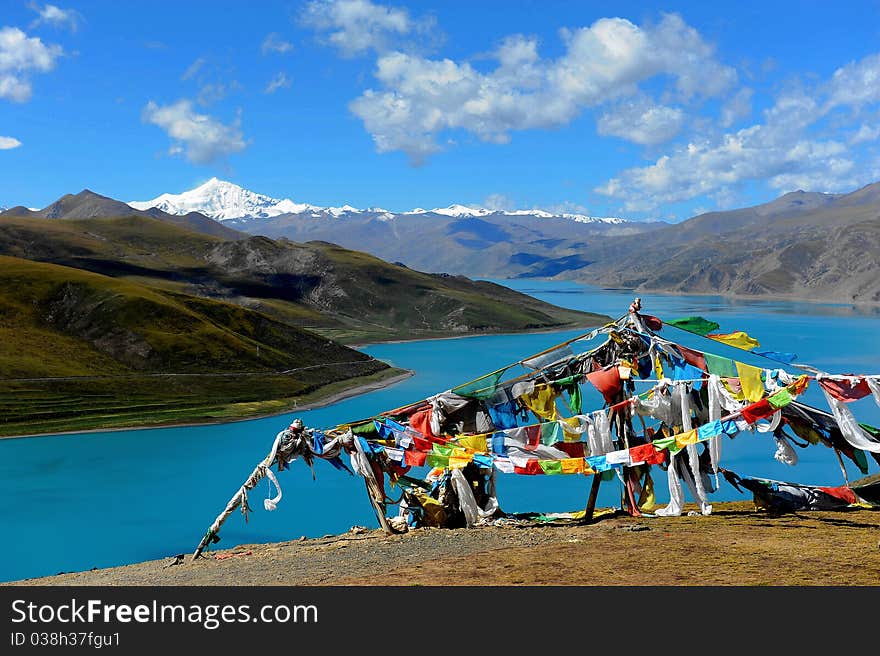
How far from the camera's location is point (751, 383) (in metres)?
21.0

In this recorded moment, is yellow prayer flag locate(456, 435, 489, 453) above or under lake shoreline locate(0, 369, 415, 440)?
above

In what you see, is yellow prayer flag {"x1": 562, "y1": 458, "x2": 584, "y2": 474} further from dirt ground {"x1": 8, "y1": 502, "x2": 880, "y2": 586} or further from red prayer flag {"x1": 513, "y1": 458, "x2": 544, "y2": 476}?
dirt ground {"x1": 8, "y1": 502, "x2": 880, "y2": 586}

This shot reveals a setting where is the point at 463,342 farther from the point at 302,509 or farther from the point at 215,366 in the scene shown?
the point at 302,509

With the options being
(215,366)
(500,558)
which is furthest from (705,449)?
(215,366)

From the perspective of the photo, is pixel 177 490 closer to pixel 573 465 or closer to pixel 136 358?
pixel 573 465

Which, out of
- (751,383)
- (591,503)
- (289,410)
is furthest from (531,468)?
(289,410)

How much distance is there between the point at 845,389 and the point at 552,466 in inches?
300

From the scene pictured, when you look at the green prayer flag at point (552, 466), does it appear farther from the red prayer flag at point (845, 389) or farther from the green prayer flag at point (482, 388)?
the red prayer flag at point (845, 389)

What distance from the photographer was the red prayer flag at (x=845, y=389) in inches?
780

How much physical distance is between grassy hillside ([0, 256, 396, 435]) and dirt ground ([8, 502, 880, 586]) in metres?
63.0

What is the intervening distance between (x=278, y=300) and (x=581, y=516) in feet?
586

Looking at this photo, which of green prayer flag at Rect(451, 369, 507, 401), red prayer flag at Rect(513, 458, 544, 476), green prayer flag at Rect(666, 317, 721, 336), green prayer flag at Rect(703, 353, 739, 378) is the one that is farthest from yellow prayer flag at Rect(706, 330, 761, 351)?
green prayer flag at Rect(451, 369, 507, 401)

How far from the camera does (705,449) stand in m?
22.1

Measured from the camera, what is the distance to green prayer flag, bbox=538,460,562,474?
22703 millimetres
